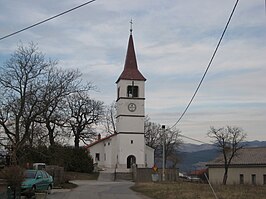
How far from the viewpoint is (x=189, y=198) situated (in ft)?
75.8

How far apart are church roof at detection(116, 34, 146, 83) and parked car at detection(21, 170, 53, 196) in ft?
148

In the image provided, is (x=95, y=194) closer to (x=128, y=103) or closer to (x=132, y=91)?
(x=128, y=103)

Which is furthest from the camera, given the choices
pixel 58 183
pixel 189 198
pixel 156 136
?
pixel 156 136

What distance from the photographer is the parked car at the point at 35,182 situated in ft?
79.3

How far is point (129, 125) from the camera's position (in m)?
70.9

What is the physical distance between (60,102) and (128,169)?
25.2m

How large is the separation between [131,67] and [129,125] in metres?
9.66

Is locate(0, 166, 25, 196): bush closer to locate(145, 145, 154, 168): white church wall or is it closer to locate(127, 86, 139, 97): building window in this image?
locate(127, 86, 139, 97): building window

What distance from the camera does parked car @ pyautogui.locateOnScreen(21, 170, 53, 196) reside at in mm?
24172

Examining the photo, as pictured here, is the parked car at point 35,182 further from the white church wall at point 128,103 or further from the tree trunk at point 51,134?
the white church wall at point 128,103

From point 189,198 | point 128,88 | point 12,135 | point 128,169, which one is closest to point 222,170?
point 128,169

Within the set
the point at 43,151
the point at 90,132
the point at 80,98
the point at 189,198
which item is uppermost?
the point at 80,98

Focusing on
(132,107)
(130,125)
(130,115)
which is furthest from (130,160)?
(132,107)

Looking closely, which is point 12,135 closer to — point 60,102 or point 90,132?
point 60,102
